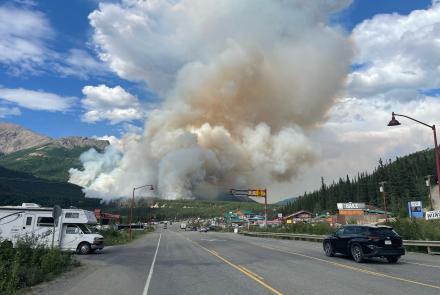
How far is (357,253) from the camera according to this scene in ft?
62.2

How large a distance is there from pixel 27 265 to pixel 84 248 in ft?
43.9

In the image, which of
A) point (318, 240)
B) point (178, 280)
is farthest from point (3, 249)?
point (318, 240)

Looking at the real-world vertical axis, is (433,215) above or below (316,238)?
above

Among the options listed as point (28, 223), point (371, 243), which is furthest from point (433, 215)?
point (28, 223)

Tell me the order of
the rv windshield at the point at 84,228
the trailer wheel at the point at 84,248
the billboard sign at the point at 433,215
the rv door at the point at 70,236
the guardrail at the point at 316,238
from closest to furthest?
the guardrail at the point at 316,238, the rv door at the point at 70,236, the trailer wheel at the point at 84,248, the billboard sign at the point at 433,215, the rv windshield at the point at 84,228

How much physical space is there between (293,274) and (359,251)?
18.9 ft

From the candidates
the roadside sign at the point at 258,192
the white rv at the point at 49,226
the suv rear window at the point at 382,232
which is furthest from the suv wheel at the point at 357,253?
the roadside sign at the point at 258,192

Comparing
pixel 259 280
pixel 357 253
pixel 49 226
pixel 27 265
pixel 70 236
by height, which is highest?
pixel 49 226

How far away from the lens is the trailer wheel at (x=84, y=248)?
28.8 metres

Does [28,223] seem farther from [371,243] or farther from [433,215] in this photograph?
[433,215]

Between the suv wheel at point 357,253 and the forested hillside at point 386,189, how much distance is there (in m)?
103

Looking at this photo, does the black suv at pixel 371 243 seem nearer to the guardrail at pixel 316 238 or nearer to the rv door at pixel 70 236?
the guardrail at pixel 316 238

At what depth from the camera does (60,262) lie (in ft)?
58.9

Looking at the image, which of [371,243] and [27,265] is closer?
[27,265]
